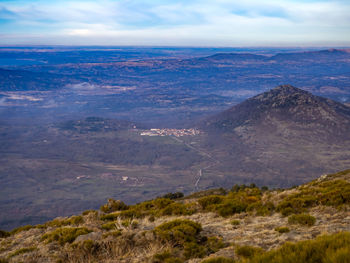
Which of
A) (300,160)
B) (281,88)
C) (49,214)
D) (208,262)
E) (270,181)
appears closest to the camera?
(208,262)

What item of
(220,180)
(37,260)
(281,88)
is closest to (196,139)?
(220,180)

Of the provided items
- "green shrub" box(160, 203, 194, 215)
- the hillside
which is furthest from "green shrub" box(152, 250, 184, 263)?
"green shrub" box(160, 203, 194, 215)

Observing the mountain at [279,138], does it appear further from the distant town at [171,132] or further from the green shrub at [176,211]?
the green shrub at [176,211]

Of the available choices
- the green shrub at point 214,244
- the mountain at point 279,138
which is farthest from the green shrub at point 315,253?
the mountain at point 279,138

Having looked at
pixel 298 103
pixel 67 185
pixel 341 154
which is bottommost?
pixel 67 185

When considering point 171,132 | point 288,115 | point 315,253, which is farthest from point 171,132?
point 315,253

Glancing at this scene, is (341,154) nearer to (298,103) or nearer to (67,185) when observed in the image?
(298,103)

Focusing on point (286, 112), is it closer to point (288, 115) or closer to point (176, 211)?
point (288, 115)
